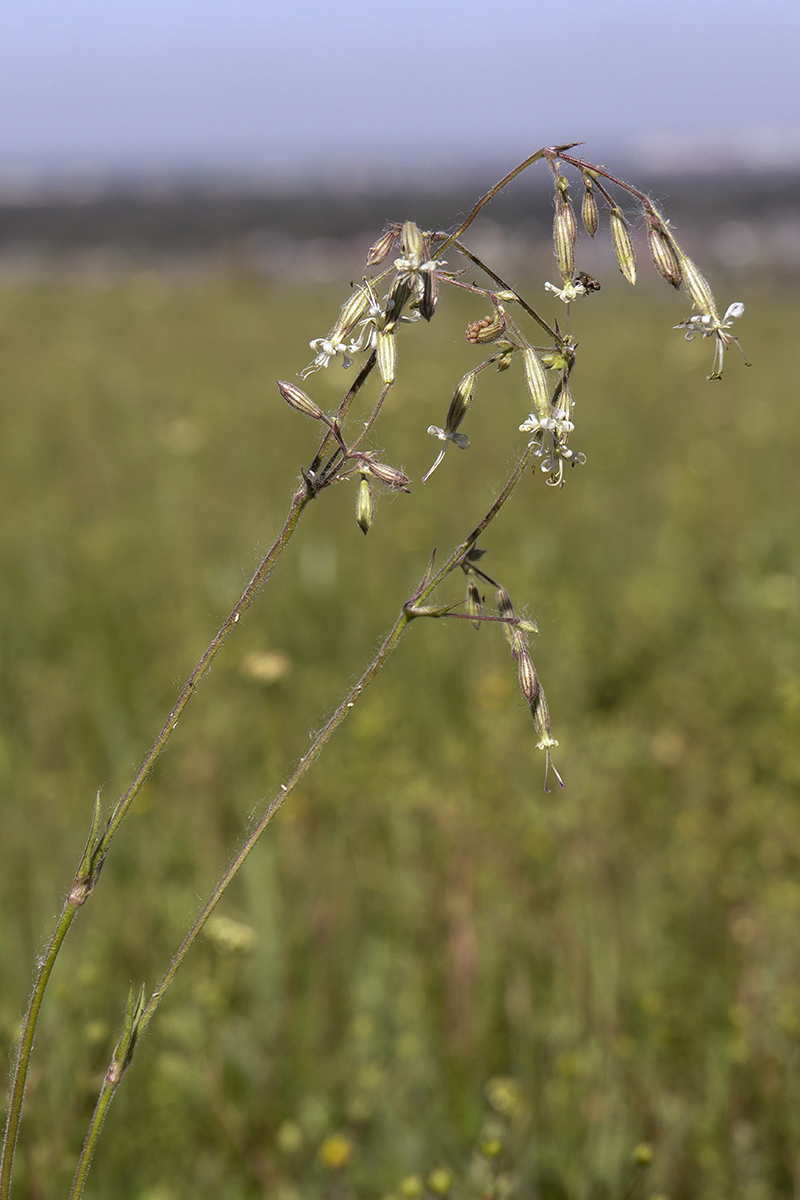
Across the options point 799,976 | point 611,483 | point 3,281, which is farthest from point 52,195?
point 799,976

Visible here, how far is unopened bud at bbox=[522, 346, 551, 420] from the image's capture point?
2.37 feet

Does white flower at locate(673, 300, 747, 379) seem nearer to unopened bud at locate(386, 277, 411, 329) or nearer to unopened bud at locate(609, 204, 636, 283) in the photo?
unopened bud at locate(609, 204, 636, 283)

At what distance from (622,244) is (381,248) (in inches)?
7.2

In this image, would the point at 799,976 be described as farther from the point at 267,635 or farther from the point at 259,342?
the point at 259,342

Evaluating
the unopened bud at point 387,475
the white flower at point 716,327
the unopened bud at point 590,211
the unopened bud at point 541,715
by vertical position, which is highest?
the unopened bud at point 590,211

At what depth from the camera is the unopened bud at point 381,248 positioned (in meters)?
0.72

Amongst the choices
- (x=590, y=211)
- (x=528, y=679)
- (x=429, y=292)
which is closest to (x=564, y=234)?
(x=590, y=211)

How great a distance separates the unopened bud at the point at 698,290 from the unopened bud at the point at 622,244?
4 centimetres

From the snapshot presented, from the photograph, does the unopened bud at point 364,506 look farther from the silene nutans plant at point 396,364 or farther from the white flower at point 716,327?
the white flower at point 716,327

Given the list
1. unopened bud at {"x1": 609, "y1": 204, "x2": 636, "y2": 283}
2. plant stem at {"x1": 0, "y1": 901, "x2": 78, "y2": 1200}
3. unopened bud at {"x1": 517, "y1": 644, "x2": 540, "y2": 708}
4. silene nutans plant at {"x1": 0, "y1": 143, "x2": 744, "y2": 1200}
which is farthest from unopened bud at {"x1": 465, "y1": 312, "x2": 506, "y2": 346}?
plant stem at {"x1": 0, "y1": 901, "x2": 78, "y2": 1200}

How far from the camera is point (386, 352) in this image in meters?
0.69

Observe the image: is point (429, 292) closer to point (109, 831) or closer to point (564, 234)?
point (564, 234)

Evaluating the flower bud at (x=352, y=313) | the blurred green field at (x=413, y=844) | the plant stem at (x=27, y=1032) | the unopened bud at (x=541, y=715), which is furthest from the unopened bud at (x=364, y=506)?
the blurred green field at (x=413, y=844)

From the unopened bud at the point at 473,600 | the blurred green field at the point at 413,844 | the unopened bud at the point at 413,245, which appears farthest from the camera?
the blurred green field at the point at 413,844
